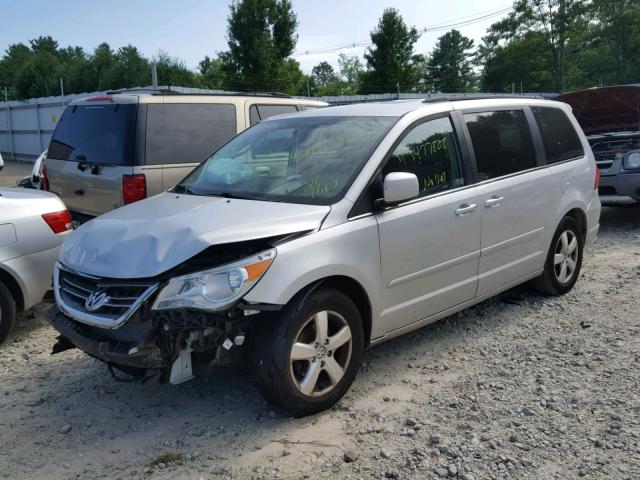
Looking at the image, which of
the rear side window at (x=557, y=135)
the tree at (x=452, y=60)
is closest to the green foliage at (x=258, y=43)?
the rear side window at (x=557, y=135)

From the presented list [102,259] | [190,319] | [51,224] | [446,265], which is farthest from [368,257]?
[51,224]

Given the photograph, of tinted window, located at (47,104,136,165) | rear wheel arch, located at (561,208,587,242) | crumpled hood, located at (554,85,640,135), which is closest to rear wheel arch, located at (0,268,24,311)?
tinted window, located at (47,104,136,165)

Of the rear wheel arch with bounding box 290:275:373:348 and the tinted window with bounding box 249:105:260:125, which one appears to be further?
the tinted window with bounding box 249:105:260:125

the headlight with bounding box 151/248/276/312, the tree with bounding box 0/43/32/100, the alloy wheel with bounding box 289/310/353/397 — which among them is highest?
the tree with bounding box 0/43/32/100

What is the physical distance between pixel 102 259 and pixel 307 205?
3.92ft

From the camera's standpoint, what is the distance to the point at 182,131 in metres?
6.33

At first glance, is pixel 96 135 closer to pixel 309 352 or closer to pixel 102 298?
pixel 102 298

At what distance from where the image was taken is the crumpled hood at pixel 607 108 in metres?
9.23

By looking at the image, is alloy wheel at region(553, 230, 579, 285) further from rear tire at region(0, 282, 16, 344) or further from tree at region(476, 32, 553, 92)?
tree at region(476, 32, 553, 92)

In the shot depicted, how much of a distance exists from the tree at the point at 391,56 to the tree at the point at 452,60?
143 feet

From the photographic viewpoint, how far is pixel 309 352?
134 inches

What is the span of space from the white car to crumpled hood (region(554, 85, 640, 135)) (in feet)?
24.2

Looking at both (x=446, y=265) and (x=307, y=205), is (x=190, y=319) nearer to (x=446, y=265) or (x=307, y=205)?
(x=307, y=205)

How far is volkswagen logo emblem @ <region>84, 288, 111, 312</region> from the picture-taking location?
334 centimetres
